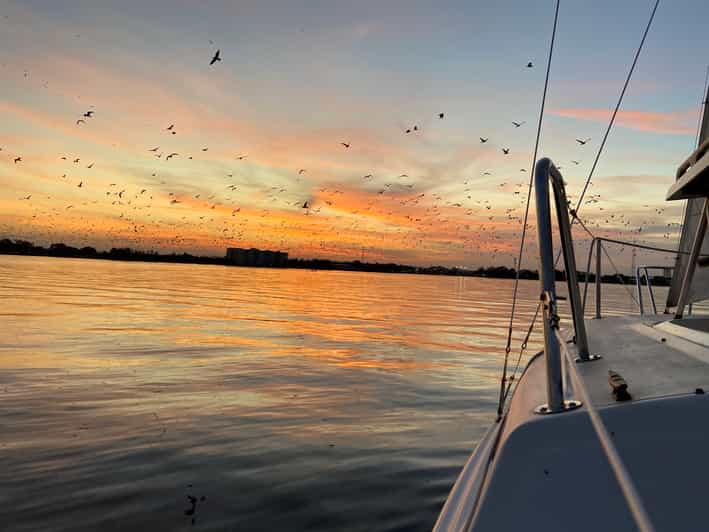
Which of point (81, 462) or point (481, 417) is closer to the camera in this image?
point (81, 462)

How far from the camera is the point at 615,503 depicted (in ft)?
6.82

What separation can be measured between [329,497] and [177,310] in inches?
830

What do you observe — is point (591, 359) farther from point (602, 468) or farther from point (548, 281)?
point (602, 468)

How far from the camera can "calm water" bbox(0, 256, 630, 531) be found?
5008 mm

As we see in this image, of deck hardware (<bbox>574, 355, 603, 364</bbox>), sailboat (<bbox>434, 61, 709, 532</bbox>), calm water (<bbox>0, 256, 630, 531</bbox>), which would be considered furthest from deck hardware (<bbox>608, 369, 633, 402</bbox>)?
calm water (<bbox>0, 256, 630, 531</bbox>)

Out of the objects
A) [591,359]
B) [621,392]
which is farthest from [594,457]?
[591,359]

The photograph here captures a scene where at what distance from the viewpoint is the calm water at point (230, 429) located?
16.4 ft

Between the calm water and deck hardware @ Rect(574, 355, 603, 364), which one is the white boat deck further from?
the calm water

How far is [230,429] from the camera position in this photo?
743 centimetres

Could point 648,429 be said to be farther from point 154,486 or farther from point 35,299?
point 35,299

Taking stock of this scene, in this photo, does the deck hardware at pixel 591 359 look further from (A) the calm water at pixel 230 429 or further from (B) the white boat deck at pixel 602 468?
(A) the calm water at pixel 230 429

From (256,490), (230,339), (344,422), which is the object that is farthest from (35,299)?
(256,490)

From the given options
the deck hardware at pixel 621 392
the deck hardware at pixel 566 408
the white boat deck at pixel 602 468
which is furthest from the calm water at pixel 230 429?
the white boat deck at pixel 602 468

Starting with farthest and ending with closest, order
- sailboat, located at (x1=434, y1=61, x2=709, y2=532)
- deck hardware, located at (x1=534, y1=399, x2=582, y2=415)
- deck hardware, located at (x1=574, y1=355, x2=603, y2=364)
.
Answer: deck hardware, located at (x1=574, y1=355, x2=603, y2=364)
deck hardware, located at (x1=534, y1=399, x2=582, y2=415)
sailboat, located at (x1=434, y1=61, x2=709, y2=532)
